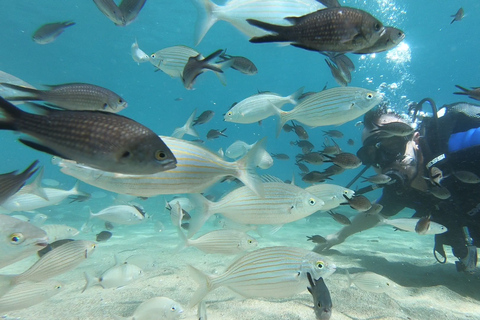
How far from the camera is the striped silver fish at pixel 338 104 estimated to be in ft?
9.67

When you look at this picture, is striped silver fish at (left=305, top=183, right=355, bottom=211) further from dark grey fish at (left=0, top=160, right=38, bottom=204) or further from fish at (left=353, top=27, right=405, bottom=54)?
dark grey fish at (left=0, top=160, right=38, bottom=204)

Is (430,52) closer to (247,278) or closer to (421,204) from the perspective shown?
(421,204)

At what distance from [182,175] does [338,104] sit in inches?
82.9

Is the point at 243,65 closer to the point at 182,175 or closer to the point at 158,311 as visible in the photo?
the point at 182,175

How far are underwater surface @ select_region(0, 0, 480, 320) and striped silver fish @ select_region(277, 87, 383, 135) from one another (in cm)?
87

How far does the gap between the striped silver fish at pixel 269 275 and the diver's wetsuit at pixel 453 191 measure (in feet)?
8.53

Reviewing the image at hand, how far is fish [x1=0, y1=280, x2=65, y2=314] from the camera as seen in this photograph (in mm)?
2664

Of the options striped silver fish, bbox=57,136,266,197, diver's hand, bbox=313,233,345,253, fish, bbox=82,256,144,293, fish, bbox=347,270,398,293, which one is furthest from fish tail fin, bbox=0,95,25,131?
diver's hand, bbox=313,233,345,253

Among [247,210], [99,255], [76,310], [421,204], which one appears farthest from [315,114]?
[99,255]

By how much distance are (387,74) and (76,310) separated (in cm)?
4662

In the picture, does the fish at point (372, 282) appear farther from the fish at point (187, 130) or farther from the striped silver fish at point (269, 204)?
the fish at point (187, 130)

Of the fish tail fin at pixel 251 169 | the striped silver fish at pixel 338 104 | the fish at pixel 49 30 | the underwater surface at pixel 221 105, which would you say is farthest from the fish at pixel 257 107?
the fish at pixel 49 30

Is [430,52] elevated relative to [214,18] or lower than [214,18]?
elevated

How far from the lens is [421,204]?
451 centimetres
